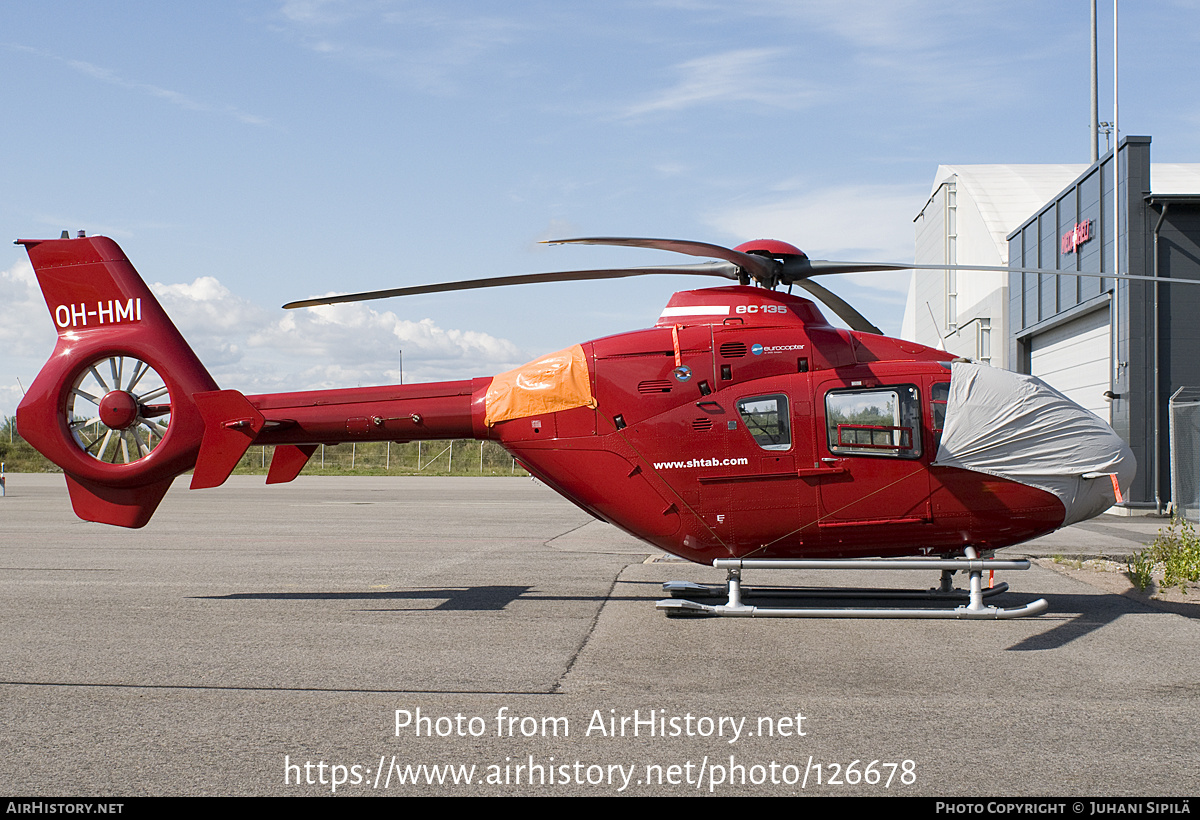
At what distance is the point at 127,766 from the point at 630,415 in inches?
224

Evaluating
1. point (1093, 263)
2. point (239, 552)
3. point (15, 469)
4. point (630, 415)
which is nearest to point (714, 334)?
point (630, 415)

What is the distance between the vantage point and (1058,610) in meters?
9.96

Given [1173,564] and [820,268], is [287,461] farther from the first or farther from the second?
[1173,564]

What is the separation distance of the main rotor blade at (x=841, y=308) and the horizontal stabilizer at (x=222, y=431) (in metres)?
6.01

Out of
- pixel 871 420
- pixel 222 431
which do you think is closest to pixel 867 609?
pixel 871 420

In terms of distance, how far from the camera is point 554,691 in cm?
662

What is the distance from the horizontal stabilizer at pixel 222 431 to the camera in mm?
10211

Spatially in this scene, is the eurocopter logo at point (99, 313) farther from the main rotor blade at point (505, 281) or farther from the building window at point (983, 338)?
the building window at point (983, 338)

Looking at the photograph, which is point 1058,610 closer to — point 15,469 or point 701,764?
point 701,764

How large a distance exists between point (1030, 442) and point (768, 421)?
254cm

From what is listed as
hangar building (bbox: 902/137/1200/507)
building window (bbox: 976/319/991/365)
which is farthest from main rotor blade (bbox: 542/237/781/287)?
building window (bbox: 976/319/991/365)

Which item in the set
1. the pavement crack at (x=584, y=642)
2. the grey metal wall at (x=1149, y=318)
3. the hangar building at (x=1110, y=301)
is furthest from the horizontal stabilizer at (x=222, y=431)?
the grey metal wall at (x=1149, y=318)

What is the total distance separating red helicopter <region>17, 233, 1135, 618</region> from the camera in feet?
30.4

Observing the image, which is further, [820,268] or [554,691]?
[820,268]
